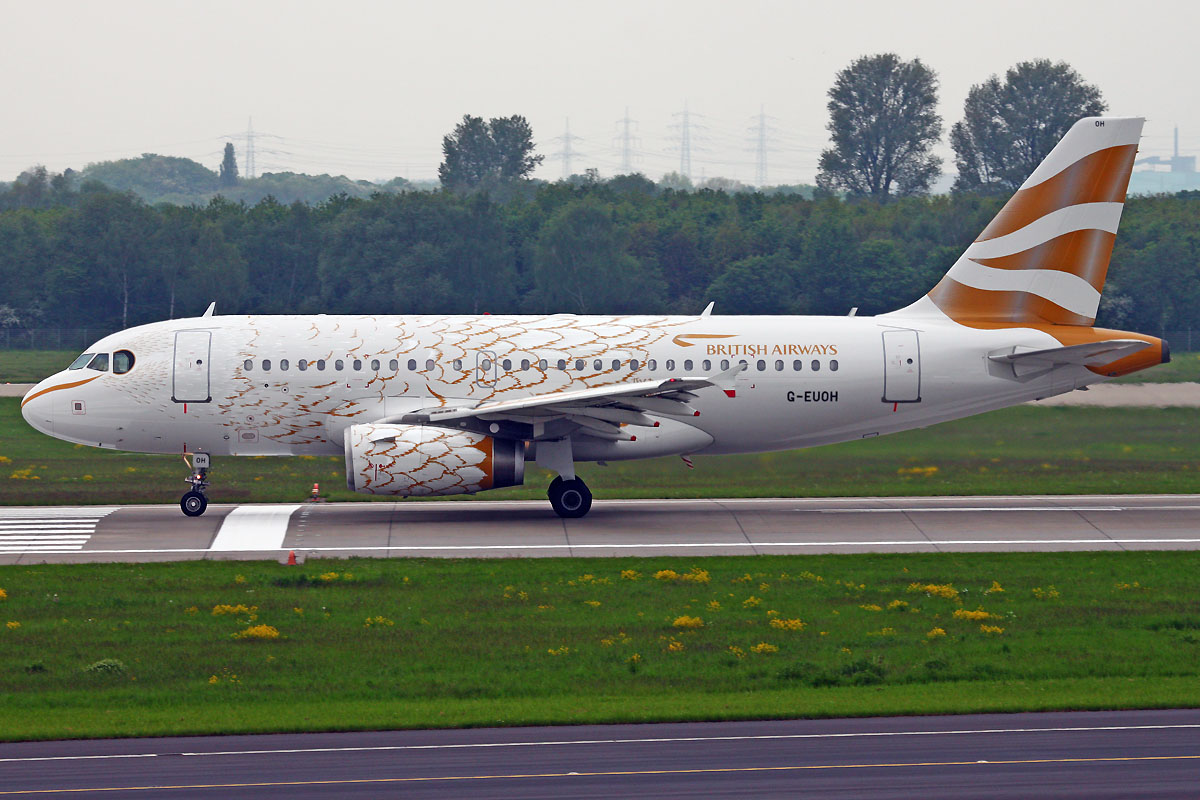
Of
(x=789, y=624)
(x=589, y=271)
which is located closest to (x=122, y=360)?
(x=789, y=624)

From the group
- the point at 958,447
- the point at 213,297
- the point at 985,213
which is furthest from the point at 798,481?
the point at 985,213

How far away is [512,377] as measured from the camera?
3438 centimetres

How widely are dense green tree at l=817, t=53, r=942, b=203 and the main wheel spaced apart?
11851 centimetres

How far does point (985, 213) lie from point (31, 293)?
61.5 metres

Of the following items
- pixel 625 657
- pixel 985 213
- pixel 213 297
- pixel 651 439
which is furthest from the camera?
pixel 985 213

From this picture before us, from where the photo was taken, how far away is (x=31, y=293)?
85.8 metres

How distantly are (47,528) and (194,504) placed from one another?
132 inches

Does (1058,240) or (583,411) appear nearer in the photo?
(583,411)

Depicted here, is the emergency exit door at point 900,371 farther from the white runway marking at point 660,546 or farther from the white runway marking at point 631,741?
the white runway marking at point 631,741

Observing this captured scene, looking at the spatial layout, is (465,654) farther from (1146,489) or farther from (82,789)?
(1146,489)

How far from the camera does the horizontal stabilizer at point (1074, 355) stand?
34.2 meters

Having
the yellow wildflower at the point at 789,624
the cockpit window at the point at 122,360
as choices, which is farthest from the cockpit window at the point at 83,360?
the yellow wildflower at the point at 789,624

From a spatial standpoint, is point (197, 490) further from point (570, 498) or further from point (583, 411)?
point (583, 411)

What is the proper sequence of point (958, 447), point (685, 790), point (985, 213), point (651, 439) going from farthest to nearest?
point (985, 213), point (958, 447), point (651, 439), point (685, 790)
